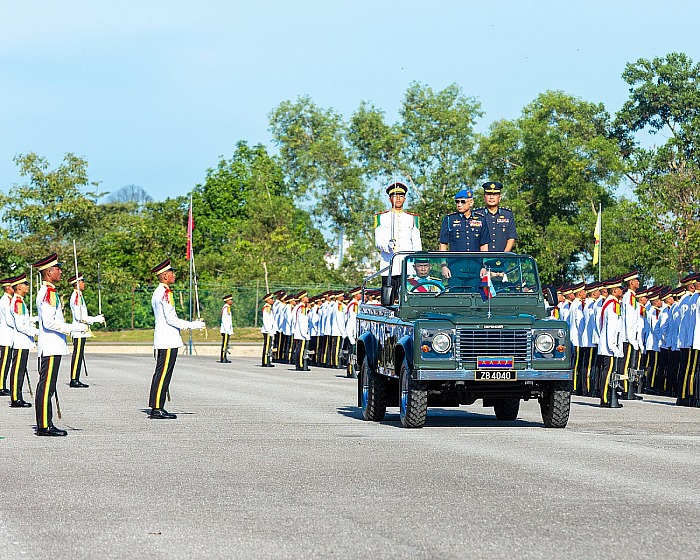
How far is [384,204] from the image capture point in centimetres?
8888

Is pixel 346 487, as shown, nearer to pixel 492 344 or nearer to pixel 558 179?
pixel 492 344

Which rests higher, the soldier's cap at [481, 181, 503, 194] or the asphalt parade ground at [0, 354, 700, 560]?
the soldier's cap at [481, 181, 503, 194]

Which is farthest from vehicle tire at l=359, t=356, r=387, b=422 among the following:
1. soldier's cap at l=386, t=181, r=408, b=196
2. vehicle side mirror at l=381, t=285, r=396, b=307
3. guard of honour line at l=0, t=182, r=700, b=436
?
soldier's cap at l=386, t=181, r=408, b=196

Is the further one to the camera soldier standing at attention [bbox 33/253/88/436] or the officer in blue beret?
the officer in blue beret

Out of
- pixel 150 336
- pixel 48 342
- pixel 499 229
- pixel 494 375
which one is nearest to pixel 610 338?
pixel 499 229

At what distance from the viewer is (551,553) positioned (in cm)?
791

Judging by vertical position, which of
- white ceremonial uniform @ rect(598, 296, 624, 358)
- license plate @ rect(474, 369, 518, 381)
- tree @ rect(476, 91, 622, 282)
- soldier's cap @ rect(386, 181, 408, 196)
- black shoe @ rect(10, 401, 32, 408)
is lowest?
black shoe @ rect(10, 401, 32, 408)

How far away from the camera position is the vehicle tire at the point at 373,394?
57.5ft

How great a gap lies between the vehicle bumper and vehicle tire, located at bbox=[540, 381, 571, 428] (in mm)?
247

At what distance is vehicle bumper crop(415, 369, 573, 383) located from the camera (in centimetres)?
1570

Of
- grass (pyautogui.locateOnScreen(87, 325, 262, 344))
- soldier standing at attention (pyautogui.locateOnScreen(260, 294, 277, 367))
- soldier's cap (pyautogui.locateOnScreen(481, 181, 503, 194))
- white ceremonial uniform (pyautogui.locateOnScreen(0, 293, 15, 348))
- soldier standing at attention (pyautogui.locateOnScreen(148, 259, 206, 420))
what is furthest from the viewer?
grass (pyautogui.locateOnScreen(87, 325, 262, 344))

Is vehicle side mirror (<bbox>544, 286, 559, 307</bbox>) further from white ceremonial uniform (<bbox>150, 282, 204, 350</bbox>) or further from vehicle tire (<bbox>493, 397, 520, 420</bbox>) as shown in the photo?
white ceremonial uniform (<bbox>150, 282, 204, 350</bbox>)

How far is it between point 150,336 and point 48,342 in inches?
1882

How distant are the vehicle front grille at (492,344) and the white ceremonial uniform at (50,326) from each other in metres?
4.29
